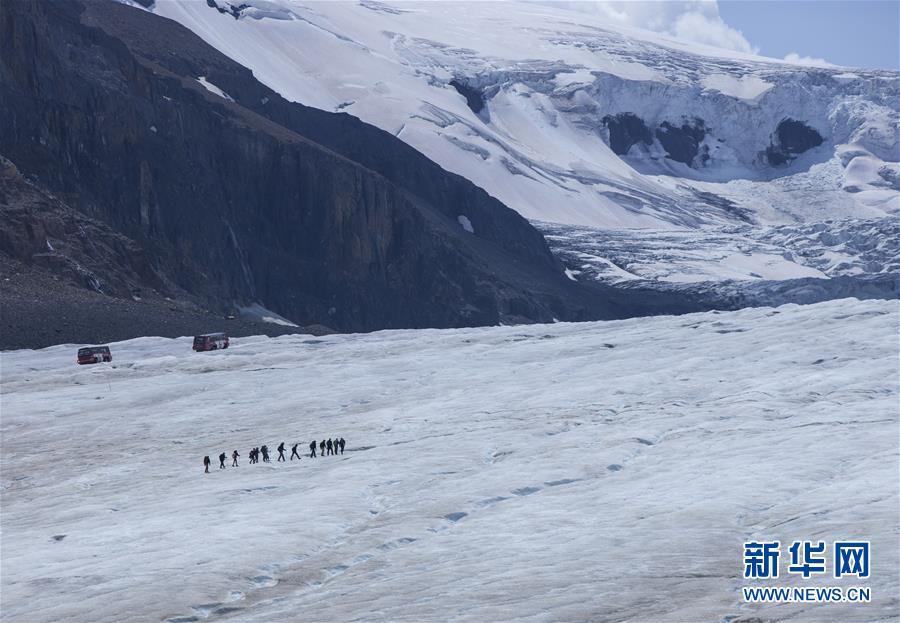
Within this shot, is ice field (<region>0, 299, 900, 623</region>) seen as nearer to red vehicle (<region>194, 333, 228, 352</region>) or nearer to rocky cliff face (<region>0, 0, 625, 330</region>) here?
red vehicle (<region>194, 333, 228, 352</region>)

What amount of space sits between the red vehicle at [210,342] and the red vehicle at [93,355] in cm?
653

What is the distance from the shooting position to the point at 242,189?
145 meters

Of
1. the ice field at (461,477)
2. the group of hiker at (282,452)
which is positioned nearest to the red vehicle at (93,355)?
the ice field at (461,477)

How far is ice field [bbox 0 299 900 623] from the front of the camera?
33406 millimetres

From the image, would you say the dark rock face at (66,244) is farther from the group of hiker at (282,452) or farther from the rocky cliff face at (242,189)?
the group of hiker at (282,452)

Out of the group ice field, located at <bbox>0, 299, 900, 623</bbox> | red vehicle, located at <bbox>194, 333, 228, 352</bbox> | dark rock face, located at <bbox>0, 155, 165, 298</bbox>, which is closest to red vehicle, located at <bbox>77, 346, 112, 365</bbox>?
ice field, located at <bbox>0, 299, 900, 623</bbox>

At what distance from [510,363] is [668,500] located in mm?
35828

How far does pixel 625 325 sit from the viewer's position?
9238cm

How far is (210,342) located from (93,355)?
8665 mm

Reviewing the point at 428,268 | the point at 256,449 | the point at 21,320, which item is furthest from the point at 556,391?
the point at 428,268

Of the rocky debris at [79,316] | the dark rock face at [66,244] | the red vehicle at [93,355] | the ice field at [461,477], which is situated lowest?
the ice field at [461,477]

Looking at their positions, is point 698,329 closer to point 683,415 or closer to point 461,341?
point 461,341

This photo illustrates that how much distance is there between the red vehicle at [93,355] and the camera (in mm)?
77125

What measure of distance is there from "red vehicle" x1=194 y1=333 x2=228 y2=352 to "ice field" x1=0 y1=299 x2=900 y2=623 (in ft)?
12.1
